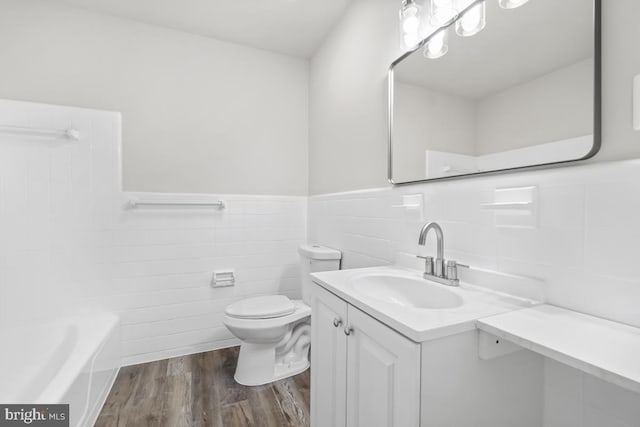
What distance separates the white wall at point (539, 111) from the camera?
0.77 m

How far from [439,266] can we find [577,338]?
1.75 ft

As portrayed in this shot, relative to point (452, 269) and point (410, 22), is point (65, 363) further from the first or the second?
point (410, 22)

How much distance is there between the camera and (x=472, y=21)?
42.5 inches

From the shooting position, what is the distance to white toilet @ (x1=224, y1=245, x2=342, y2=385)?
1.70m

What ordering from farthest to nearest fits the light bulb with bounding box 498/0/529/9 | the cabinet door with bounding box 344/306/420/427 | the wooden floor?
the wooden floor < the light bulb with bounding box 498/0/529/9 < the cabinet door with bounding box 344/306/420/427

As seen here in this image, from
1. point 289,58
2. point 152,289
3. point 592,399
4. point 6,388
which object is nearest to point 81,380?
point 6,388

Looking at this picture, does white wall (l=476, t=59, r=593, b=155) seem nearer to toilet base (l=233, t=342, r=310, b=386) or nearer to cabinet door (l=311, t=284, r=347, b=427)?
cabinet door (l=311, t=284, r=347, b=427)

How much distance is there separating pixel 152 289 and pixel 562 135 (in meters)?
2.39

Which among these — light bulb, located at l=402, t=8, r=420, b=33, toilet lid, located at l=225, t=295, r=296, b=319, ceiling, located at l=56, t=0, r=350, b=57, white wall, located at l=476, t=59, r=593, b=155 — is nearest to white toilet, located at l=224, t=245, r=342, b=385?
toilet lid, located at l=225, t=295, r=296, b=319

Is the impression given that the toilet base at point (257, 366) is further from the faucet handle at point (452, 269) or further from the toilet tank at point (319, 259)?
the faucet handle at point (452, 269)

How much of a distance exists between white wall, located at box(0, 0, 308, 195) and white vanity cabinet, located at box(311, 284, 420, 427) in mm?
1501

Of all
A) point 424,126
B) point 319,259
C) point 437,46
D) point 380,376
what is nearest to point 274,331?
point 319,259

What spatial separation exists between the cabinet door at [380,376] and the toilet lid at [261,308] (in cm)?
88

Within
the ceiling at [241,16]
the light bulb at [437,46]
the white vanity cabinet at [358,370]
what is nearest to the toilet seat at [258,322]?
the white vanity cabinet at [358,370]
